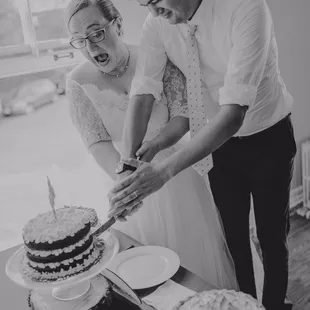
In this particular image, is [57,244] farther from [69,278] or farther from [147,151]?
[147,151]

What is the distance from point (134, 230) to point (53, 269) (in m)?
0.79

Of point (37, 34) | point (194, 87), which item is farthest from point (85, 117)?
point (37, 34)

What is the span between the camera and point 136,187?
114 cm

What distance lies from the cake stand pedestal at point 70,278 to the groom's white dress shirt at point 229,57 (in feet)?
1.85

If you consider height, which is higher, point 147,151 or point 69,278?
point 69,278

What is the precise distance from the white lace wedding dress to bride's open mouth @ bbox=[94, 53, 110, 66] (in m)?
0.13

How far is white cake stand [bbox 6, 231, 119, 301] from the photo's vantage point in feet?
2.88

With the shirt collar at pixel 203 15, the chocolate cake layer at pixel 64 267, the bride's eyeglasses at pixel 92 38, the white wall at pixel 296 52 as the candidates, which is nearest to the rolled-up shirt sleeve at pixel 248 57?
the shirt collar at pixel 203 15

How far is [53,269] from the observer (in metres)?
0.90

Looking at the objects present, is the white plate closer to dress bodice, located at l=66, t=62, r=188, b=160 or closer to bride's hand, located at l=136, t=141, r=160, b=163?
bride's hand, located at l=136, t=141, r=160, b=163

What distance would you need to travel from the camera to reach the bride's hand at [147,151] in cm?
148

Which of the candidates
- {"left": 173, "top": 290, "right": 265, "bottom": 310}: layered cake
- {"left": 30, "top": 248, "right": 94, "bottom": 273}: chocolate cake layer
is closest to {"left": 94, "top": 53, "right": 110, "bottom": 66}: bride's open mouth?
{"left": 30, "top": 248, "right": 94, "bottom": 273}: chocolate cake layer

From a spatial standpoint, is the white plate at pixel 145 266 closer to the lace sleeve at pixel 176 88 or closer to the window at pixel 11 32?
the lace sleeve at pixel 176 88

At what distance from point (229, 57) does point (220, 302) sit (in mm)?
929
